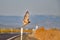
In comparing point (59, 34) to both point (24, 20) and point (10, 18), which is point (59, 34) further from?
point (10, 18)

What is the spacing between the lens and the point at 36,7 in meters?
3.90

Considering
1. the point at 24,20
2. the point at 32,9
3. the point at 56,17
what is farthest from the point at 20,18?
the point at 56,17

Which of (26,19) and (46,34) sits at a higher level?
(26,19)

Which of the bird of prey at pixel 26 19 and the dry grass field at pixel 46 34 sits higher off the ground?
the bird of prey at pixel 26 19

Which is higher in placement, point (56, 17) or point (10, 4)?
point (10, 4)

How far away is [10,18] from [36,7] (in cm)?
65

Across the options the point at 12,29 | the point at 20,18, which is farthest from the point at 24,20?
the point at 12,29

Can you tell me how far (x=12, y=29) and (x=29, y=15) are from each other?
1.62ft

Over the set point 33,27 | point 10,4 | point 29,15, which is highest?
point 10,4

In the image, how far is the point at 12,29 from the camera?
12.5ft

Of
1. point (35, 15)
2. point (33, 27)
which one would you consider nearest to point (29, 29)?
point (33, 27)

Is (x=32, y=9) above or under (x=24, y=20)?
above

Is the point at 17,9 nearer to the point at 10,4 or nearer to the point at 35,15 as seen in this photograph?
the point at 10,4

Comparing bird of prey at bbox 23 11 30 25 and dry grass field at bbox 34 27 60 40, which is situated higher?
bird of prey at bbox 23 11 30 25
